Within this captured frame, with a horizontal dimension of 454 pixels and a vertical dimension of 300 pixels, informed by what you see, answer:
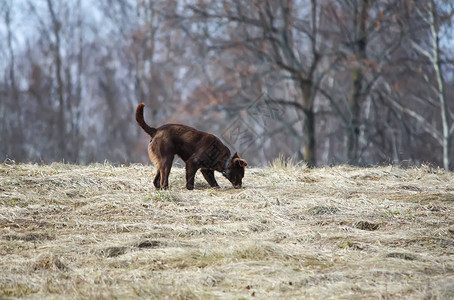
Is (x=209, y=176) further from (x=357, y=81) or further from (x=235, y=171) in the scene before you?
(x=357, y=81)

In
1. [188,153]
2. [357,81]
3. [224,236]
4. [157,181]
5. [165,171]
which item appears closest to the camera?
[224,236]

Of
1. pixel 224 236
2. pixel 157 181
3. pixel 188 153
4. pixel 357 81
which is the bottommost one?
pixel 224 236

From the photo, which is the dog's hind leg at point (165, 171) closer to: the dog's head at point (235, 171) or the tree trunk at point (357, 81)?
the dog's head at point (235, 171)

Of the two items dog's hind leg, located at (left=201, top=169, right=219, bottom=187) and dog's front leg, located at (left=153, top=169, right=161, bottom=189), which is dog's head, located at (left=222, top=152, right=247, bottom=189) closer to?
dog's hind leg, located at (left=201, top=169, right=219, bottom=187)

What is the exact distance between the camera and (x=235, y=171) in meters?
8.43

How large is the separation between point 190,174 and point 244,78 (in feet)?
44.7

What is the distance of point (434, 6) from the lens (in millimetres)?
17609

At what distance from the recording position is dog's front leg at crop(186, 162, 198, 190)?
8.10 meters

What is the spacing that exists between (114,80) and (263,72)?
53.3ft

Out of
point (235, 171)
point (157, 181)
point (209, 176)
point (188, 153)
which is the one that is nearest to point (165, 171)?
point (157, 181)

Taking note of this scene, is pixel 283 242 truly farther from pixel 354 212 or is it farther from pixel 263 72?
pixel 263 72

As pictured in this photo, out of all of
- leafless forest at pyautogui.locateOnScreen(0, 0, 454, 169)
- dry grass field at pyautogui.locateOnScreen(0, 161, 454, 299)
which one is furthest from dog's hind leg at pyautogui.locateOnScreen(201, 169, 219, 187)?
leafless forest at pyautogui.locateOnScreen(0, 0, 454, 169)

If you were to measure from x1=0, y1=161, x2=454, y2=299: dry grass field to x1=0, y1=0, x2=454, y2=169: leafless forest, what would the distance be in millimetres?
8201

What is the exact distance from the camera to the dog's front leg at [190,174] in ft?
26.6
